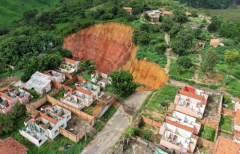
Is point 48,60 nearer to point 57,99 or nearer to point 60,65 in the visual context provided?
point 60,65

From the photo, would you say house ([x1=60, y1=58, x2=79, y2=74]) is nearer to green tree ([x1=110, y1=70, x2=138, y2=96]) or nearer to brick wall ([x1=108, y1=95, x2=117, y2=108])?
green tree ([x1=110, y1=70, x2=138, y2=96])

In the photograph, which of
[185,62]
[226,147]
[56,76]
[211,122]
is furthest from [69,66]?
[226,147]

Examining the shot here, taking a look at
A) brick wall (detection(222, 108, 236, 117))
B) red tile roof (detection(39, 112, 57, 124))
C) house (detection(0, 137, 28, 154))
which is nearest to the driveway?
red tile roof (detection(39, 112, 57, 124))

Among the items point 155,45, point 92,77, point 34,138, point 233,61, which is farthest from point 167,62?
point 34,138

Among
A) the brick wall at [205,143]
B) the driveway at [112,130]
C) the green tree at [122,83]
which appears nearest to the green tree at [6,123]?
the driveway at [112,130]

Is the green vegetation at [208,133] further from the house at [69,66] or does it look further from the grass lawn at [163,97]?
the house at [69,66]

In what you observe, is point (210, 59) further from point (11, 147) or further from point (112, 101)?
point (11, 147)
